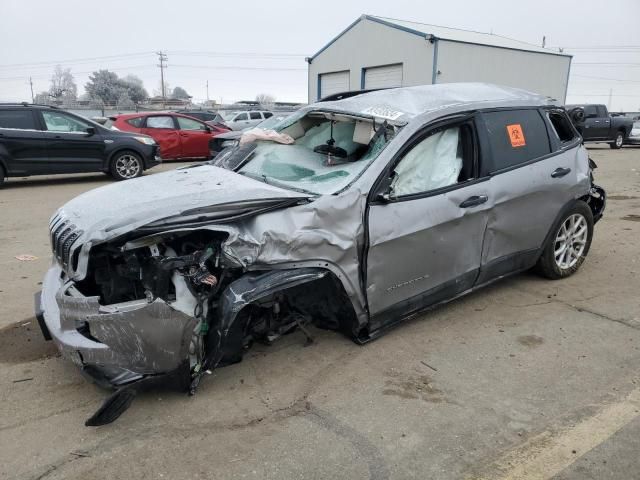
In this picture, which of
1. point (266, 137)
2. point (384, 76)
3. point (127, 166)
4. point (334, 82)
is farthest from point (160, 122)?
point (334, 82)

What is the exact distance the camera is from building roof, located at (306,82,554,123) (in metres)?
3.80

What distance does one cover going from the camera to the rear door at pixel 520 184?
13.3 ft

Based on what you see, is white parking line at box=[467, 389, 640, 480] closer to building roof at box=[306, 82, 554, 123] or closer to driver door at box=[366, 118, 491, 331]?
driver door at box=[366, 118, 491, 331]

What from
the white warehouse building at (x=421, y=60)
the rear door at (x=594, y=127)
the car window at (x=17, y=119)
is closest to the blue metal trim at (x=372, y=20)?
the white warehouse building at (x=421, y=60)

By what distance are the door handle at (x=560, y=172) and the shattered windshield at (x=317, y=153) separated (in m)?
1.76

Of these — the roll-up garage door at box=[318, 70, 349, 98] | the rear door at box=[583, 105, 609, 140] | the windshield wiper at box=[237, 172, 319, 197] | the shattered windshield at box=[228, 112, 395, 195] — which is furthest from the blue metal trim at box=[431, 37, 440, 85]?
the windshield wiper at box=[237, 172, 319, 197]

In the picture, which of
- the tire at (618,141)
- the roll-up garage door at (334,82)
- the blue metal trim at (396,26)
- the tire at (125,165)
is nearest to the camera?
the tire at (125,165)

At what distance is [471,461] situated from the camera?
8.24ft

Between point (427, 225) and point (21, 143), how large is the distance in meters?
9.31

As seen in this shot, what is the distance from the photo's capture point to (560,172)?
4578mm

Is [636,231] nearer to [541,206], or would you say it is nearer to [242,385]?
[541,206]

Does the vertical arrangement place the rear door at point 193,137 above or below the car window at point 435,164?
below

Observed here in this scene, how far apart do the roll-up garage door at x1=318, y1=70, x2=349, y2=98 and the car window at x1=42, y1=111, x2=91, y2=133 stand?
20021 millimetres

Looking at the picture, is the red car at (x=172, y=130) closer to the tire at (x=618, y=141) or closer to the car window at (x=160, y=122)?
the car window at (x=160, y=122)
